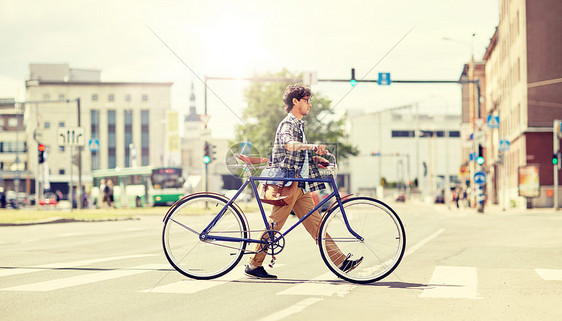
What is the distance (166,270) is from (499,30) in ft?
193

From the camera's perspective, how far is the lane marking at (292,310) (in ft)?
18.3

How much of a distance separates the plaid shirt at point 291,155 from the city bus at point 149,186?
46.2 metres

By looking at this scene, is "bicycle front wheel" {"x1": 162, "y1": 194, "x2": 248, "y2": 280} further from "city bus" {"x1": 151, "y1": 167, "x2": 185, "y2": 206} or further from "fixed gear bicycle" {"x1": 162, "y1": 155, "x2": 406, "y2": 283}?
"city bus" {"x1": 151, "y1": 167, "x2": 185, "y2": 206}

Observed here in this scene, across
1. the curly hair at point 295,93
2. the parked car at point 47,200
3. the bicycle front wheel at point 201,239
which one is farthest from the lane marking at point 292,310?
the parked car at point 47,200

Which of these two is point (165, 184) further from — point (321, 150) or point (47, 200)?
point (321, 150)

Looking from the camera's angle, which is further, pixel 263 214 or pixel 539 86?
pixel 539 86

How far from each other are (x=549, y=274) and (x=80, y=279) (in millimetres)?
5284

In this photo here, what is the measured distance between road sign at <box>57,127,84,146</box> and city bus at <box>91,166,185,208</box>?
57.4ft

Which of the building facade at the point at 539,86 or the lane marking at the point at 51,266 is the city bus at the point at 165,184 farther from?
the lane marking at the point at 51,266

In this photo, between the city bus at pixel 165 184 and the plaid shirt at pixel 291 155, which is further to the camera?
the city bus at pixel 165 184

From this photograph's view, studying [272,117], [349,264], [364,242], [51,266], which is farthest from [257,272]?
[272,117]

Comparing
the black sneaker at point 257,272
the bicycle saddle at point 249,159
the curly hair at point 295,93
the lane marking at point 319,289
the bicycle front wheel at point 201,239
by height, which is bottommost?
the lane marking at point 319,289

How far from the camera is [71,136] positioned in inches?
1387

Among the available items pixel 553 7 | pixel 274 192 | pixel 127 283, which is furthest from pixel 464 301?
pixel 553 7
